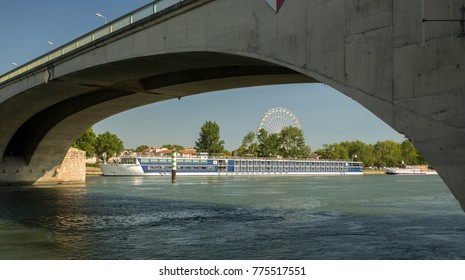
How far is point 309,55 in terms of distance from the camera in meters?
14.8

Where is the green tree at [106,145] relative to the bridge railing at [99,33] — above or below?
below

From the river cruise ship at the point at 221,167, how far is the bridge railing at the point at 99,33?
2572 inches

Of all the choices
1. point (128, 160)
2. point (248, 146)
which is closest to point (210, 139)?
point (248, 146)

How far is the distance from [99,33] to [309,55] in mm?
17667

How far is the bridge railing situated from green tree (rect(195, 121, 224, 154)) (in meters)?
130

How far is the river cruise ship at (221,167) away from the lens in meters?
105

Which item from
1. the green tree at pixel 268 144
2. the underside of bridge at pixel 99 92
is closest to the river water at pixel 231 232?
the underside of bridge at pixel 99 92

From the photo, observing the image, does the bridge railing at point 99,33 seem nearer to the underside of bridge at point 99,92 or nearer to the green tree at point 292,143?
the underside of bridge at point 99,92

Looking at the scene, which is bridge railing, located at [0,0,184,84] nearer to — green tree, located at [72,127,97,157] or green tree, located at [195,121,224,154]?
green tree, located at [72,127,97,157]

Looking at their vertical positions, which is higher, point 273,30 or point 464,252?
point 273,30

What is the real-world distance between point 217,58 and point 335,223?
10.2 m
